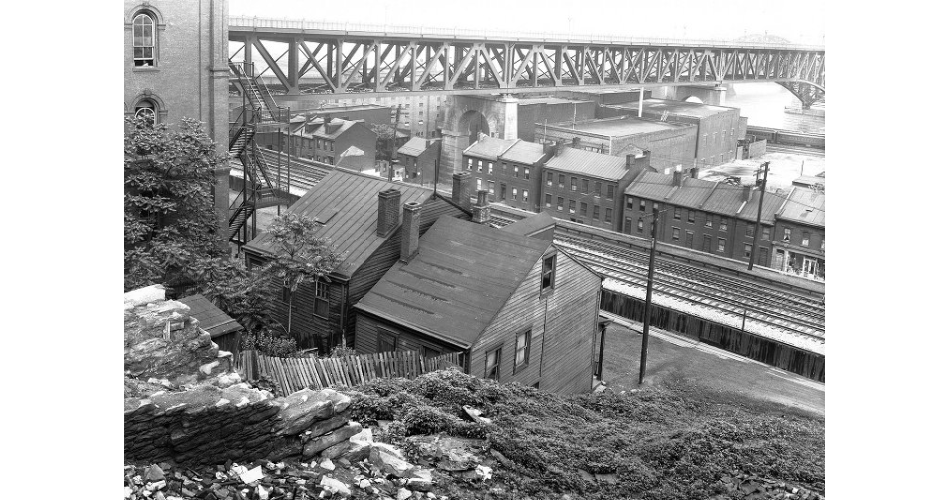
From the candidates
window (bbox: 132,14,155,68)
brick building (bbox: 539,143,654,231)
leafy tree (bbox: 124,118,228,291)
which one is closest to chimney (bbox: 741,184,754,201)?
brick building (bbox: 539,143,654,231)

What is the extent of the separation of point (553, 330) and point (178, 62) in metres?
20.4

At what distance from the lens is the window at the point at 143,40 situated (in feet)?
115

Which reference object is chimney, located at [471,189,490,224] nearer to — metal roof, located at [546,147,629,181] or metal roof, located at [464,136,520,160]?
metal roof, located at [546,147,629,181]

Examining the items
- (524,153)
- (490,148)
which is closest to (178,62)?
(524,153)

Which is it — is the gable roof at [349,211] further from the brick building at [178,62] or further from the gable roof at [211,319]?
the gable roof at [211,319]

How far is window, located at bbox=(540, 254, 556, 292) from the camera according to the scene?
27328 millimetres

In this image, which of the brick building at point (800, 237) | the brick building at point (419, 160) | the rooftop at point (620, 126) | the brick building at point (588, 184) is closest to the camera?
the brick building at point (800, 237)

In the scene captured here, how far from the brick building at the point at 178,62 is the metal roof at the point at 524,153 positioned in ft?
118

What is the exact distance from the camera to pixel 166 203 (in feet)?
96.1

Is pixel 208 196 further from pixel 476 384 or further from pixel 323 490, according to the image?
pixel 323 490

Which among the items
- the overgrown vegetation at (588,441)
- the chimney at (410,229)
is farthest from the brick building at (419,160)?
the overgrown vegetation at (588,441)

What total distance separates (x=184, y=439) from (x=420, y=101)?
105794 millimetres

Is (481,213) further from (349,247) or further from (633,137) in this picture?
(633,137)
